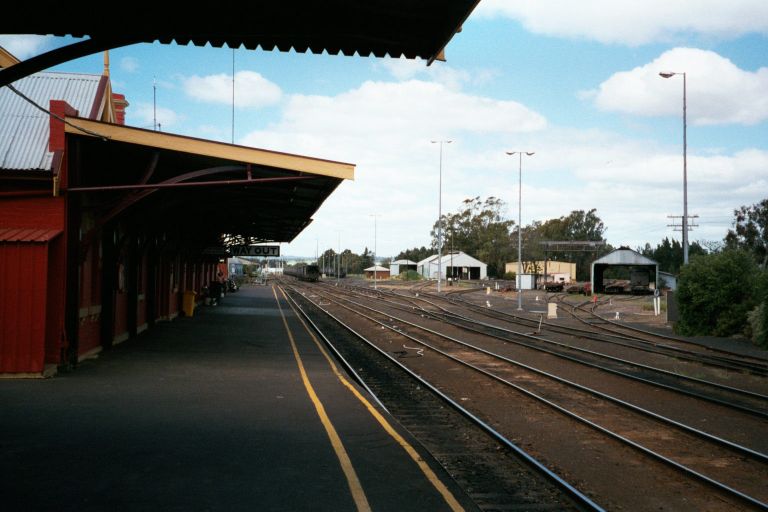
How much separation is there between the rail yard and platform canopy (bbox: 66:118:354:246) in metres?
4.65

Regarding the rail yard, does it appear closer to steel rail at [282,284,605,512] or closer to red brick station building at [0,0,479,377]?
steel rail at [282,284,605,512]

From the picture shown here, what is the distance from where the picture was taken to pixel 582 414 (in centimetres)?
1062

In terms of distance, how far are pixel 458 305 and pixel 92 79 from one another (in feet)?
90.1

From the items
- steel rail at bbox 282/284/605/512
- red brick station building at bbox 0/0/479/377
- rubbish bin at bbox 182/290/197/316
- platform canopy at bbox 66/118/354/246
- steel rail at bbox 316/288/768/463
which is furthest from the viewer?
rubbish bin at bbox 182/290/197/316

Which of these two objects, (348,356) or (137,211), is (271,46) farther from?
(348,356)

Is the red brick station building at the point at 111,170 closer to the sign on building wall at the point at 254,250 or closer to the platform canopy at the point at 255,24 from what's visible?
the platform canopy at the point at 255,24

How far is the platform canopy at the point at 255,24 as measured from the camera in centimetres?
537

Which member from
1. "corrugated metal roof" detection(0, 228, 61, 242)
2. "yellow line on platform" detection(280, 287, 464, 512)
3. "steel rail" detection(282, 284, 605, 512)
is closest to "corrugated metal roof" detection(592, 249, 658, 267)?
"steel rail" detection(282, 284, 605, 512)

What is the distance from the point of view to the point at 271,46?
5.99 metres

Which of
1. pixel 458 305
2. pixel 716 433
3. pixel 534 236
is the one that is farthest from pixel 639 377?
pixel 534 236

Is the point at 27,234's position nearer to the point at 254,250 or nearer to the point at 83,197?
the point at 83,197

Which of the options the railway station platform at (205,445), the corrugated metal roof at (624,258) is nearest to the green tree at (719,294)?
the railway station platform at (205,445)

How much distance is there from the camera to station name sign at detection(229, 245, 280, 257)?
123 feet

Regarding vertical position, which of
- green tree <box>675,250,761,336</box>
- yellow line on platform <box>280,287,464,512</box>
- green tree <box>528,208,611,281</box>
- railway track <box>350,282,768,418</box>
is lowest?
railway track <box>350,282,768,418</box>
